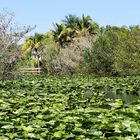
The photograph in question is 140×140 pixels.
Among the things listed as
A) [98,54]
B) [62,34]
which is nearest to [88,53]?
[98,54]

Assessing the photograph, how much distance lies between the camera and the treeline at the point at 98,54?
86.2 feet

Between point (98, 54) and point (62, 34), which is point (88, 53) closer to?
point (98, 54)

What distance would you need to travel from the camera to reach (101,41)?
2992cm

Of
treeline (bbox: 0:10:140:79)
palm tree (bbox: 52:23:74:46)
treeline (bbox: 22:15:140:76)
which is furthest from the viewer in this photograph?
palm tree (bbox: 52:23:74:46)

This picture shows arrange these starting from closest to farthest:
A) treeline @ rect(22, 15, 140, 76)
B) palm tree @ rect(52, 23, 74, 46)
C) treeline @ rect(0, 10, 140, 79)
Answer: treeline @ rect(0, 10, 140, 79) < treeline @ rect(22, 15, 140, 76) < palm tree @ rect(52, 23, 74, 46)

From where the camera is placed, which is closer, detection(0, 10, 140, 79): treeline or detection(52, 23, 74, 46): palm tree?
detection(0, 10, 140, 79): treeline

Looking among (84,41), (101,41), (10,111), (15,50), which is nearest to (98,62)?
(101,41)

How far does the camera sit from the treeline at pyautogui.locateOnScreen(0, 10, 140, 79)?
25297mm

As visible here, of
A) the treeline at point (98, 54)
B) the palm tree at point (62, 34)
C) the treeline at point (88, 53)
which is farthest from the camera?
the palm tree at point (62, 34)

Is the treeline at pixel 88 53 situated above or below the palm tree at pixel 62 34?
below

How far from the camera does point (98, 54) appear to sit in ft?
97.6

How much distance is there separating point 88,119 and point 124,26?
27034mm

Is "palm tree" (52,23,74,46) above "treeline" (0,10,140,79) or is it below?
above

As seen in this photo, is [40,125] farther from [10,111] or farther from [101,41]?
[101,41]
